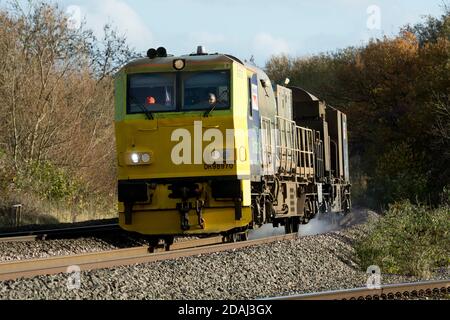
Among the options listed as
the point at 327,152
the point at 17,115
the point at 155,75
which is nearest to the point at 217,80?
the point at 155,75

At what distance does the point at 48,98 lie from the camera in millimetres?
25797

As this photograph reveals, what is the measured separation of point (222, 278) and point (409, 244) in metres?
5.05

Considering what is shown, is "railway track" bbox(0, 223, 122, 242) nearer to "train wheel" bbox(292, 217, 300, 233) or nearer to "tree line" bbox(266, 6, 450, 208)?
"train wheel" bbox(292, 217, 300, 233)

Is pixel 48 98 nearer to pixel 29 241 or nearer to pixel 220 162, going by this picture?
pixel 29 241

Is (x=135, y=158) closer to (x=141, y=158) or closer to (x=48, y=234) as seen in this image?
(x=141, y=158)

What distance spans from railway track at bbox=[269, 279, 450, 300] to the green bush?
261cm

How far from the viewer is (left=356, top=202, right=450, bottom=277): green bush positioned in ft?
45.6

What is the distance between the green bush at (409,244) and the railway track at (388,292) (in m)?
2.61

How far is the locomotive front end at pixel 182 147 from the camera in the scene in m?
14.4

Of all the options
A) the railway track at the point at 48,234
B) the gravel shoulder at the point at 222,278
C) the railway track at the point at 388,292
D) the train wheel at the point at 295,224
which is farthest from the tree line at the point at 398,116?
the railway track at the point at 388,292

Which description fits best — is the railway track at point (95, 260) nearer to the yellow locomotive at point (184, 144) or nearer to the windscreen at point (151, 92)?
the yellow locomotive at point (184, 144)

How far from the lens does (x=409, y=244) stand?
15.3 meters
